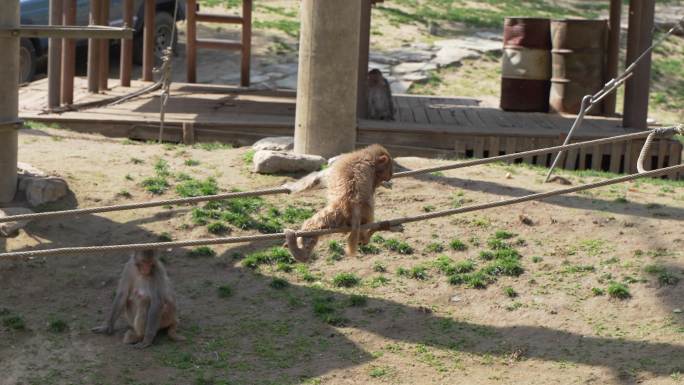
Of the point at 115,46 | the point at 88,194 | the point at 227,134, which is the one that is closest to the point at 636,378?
the point at 88,194

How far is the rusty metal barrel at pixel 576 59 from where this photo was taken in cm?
1519

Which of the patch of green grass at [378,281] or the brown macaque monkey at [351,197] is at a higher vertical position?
the brown macaque monkey at [351,197]

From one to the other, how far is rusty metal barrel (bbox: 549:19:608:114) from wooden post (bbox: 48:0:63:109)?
6.65 metres

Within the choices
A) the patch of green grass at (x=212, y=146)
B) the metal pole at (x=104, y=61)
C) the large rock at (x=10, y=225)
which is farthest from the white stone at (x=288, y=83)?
the large rock at (x=10, y=225)

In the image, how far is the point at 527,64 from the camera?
1552 cm

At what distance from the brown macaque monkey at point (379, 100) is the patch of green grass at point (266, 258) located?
4.96m

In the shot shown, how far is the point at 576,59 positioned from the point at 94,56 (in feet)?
21.8

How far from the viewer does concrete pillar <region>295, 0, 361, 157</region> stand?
34.6 feet

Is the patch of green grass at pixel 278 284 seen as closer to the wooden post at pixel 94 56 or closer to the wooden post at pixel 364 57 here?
the wooden post at pixel 364 57

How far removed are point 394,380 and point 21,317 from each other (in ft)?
9.42

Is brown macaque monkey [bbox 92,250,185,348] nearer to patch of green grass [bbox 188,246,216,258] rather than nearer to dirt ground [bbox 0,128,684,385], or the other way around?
dirt ground [bbox 0,128,684,385]

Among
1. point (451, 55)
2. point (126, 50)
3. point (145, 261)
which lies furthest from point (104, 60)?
point (145, 261)

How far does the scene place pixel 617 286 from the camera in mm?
8688

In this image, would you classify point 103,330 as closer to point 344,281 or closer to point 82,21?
point 344,281
